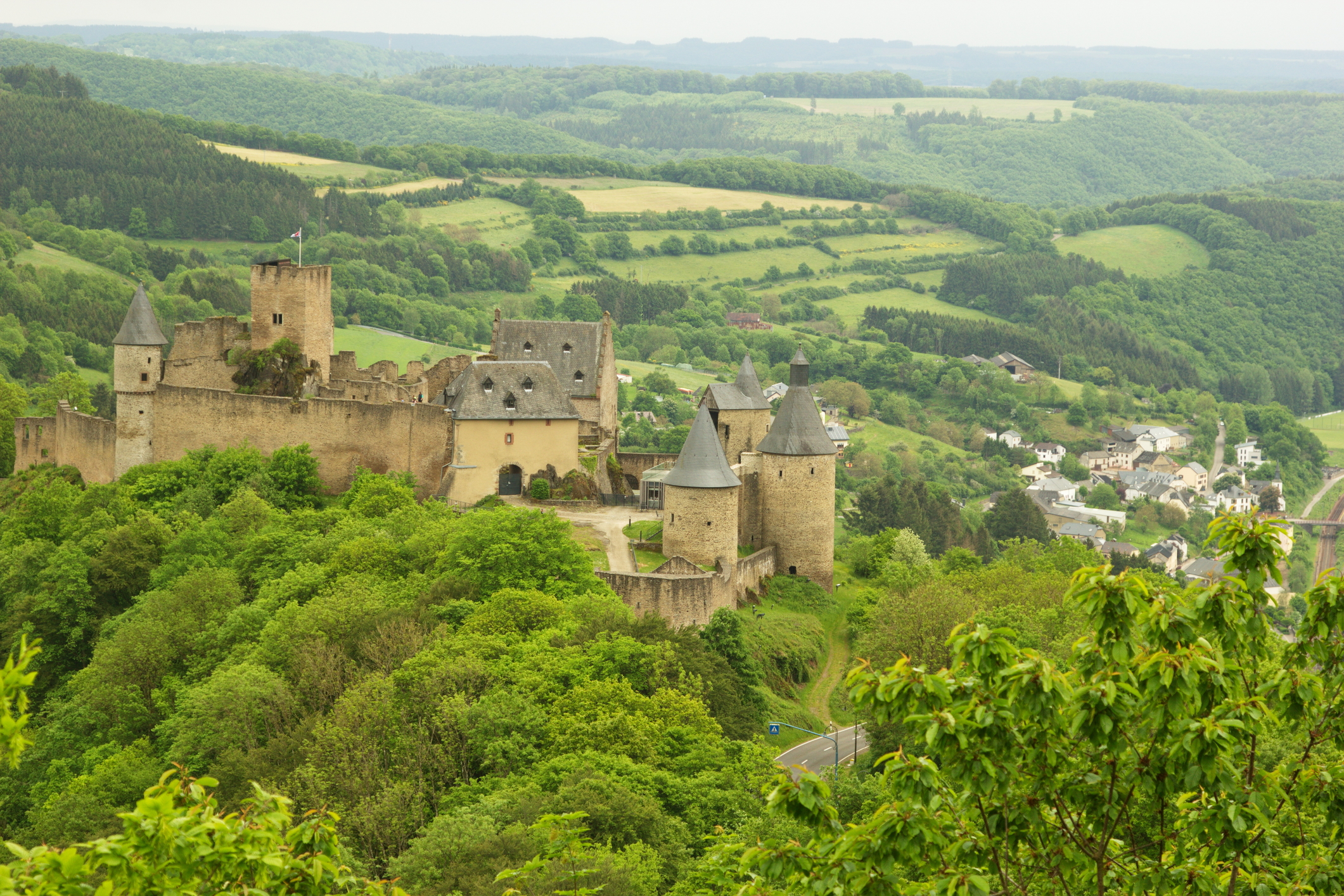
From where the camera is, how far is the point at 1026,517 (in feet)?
368

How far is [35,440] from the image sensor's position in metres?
68.8

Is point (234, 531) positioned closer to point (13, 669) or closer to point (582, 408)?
point (582, 408)

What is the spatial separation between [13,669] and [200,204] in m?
174

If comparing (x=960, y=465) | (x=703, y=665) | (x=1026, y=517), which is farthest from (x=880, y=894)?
(x=960, y=465)

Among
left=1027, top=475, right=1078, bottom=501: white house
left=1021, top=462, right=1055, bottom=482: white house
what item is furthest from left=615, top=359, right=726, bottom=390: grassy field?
left=1027, top=475, right=1078, bottom=501: white house

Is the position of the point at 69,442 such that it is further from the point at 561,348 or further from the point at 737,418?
the point at 737,418

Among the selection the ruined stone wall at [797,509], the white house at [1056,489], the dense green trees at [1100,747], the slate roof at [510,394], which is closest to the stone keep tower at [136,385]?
the slate roof at [510,394]

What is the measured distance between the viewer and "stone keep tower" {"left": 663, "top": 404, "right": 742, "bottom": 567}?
50.8 m

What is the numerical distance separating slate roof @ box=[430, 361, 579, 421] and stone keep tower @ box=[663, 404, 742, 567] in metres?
8.30

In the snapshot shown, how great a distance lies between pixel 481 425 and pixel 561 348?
7.40 meters

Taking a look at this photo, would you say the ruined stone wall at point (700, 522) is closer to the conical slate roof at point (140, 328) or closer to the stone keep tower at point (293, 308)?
the stone keep tower at point (293, 308)

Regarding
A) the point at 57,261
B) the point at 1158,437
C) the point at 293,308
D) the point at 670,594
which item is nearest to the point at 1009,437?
the point at 1158,437

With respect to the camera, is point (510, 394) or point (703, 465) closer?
point (703, 465)

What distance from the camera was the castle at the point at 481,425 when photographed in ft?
171
